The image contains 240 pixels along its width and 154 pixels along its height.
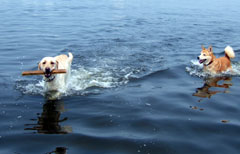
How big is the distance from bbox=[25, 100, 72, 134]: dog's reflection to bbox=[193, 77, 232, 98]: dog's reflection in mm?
3666

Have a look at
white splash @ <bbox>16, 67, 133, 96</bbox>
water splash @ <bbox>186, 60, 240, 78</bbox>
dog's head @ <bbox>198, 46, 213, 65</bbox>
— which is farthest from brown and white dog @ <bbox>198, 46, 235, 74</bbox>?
white splash @ <bbox>16, 67, 133, 96</bbox>

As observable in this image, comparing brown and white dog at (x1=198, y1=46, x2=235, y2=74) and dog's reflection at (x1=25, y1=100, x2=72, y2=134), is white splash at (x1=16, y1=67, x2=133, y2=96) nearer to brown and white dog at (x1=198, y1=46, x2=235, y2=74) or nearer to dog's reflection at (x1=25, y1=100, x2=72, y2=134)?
dog's reflection at (x1=25, y1=100, x2=72, y2=134)

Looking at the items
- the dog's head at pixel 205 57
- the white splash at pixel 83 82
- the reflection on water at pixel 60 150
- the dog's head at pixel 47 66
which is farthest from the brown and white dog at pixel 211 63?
the reflection on water at pixel 60 150

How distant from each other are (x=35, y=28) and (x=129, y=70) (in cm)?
945

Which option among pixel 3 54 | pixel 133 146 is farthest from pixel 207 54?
pixel 3 54

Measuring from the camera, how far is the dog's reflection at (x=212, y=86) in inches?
305

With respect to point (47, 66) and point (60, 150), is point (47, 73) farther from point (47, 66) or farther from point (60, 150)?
point (60, 150)

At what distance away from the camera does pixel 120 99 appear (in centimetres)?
715

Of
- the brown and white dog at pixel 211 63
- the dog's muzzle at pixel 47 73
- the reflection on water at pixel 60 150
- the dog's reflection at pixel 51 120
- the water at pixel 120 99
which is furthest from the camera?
the brown and white dog at pixel 211 63

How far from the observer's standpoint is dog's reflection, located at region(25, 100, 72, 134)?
218 inches

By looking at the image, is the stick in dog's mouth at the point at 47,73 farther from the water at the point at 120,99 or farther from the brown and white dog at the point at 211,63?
the brown and white dog at the point at 211,63

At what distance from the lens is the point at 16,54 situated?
36.9 feet

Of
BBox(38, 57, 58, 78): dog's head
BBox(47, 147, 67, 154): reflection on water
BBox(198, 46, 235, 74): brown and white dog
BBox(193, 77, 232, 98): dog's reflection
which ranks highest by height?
BBox(38, 57, 58, 78): dog's head

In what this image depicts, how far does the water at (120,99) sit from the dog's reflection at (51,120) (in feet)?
0.07
